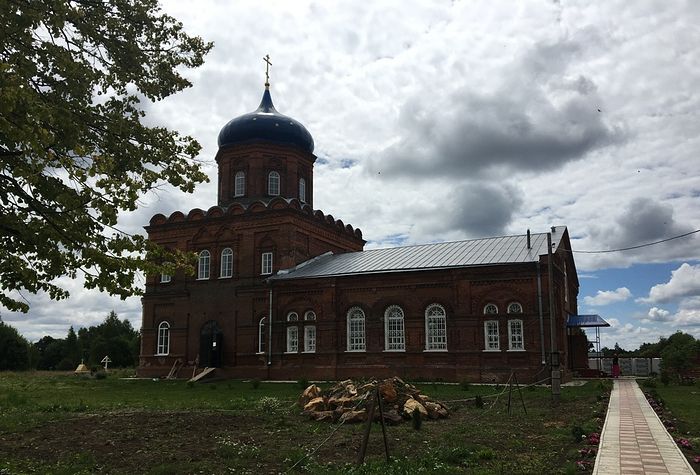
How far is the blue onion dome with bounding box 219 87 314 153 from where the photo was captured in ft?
122

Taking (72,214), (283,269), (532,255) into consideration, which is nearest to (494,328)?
(532,255)

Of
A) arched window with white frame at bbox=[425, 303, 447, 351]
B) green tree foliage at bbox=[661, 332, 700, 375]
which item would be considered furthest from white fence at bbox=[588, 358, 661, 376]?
arched window with white frame at bbox=[425, 303, 447, 351]

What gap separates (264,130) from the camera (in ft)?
122

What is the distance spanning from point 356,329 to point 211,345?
8.91 metres

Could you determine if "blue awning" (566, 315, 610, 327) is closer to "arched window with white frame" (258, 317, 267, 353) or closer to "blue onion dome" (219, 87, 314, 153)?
"arched window with white frame" (258, 317, 267, 353)

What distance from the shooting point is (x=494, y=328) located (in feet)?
90.2

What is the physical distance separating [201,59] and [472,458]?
8.45 metres

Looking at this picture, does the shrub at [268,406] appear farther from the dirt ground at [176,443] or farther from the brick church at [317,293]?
the brick church at [317,293]

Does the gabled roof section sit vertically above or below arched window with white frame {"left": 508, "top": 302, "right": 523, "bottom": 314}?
above

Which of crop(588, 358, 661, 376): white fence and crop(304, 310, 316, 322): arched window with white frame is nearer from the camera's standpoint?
crop(304, 310, 316, 322): arched window with white frame

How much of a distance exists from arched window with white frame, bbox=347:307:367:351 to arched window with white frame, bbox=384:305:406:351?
1251 mm

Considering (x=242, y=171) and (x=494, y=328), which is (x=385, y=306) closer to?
(x=494, y=328)

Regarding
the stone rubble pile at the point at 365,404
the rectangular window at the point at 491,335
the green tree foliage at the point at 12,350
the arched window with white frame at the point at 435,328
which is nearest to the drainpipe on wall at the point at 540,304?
the rectangular window at the point at 491,335

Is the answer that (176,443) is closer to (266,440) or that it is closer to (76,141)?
(266,440)
